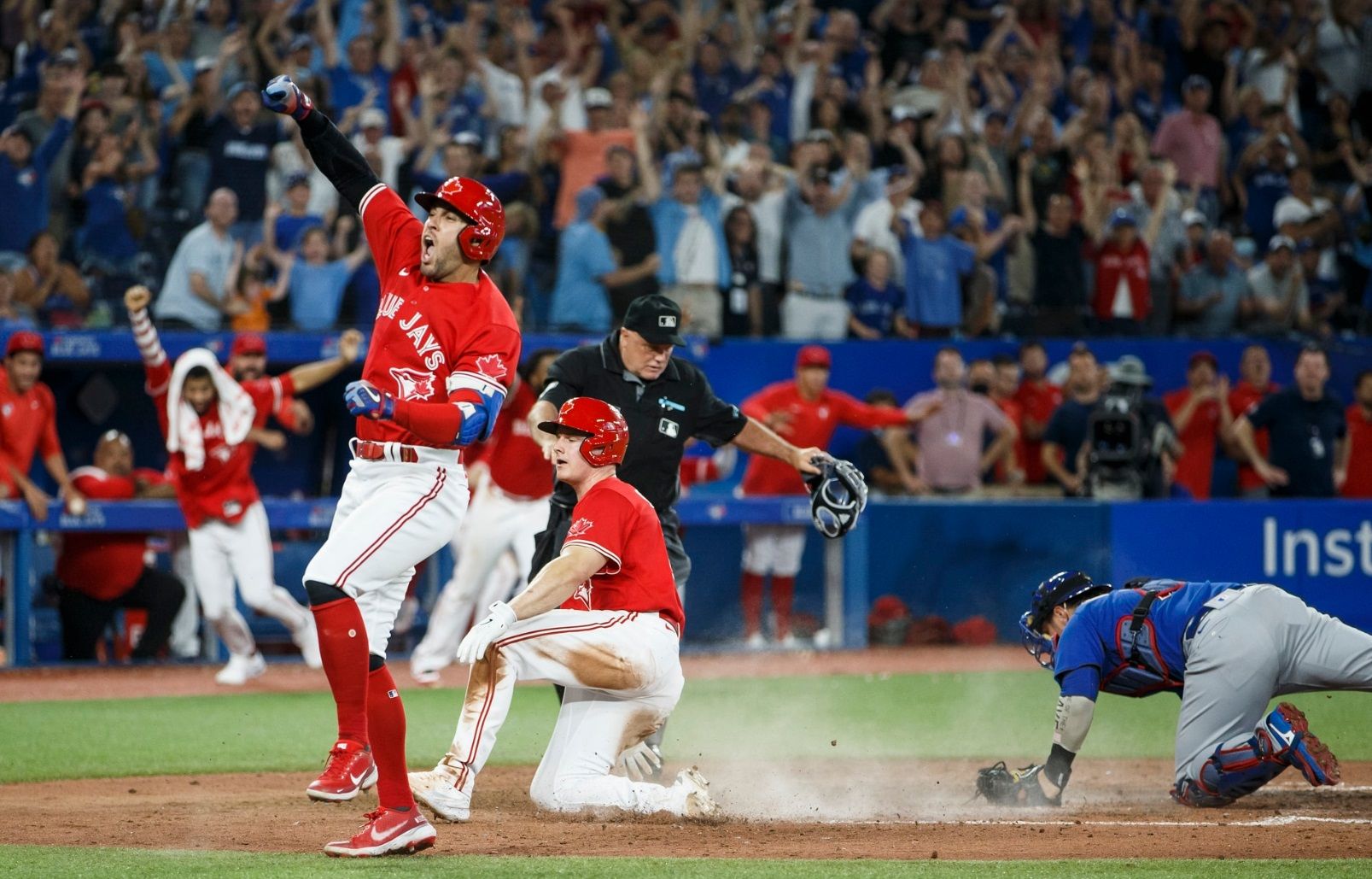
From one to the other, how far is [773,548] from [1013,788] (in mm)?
6551

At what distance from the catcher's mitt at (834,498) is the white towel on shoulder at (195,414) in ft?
16.7

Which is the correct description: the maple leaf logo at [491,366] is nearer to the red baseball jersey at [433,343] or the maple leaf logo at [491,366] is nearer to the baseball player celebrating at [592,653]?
the red baseball jersey at [433,343]

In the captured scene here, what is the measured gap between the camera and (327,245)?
13.4 m

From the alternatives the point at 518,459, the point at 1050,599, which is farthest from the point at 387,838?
the point at 518,459

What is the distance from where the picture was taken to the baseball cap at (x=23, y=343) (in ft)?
38.8

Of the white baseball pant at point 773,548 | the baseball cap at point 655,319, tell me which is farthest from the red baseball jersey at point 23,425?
the baseball cap at point 655,319

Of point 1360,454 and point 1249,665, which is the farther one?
point 1360,454

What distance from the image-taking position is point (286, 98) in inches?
230

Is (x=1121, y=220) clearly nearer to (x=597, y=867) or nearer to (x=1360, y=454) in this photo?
(x=1360, y=454)

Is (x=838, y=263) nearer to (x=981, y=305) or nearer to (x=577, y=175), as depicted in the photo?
(x=981, y=305)

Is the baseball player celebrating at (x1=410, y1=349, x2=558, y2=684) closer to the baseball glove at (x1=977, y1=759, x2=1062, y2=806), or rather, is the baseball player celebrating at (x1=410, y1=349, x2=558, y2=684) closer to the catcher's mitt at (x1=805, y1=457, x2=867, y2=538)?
the catcher's mitt at (x1=805, y1=457, x2=867, y2=538)

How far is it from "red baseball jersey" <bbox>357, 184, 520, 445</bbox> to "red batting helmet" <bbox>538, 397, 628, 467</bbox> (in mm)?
452

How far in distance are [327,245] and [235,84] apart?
1.98m

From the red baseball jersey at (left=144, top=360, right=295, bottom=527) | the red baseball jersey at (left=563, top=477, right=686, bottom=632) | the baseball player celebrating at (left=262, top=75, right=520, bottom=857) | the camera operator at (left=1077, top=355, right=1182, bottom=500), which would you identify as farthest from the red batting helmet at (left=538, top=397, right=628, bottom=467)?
the camera operator at (left=1077, top=355, right=1182, bottom=500)
